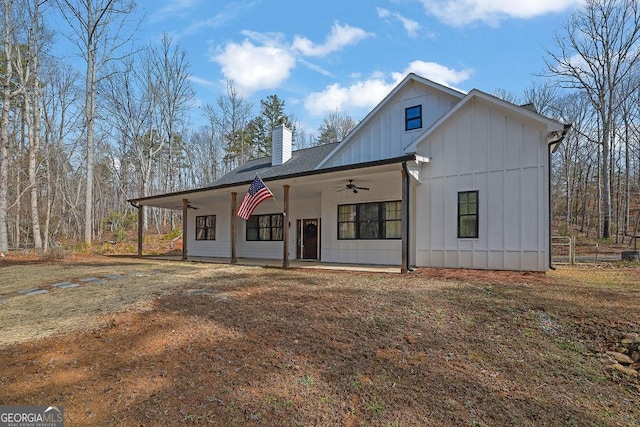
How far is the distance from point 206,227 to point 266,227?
13.3ft

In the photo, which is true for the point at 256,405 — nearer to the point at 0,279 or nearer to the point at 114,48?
the point at 0,279

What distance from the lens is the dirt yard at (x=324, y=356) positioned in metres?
2.57

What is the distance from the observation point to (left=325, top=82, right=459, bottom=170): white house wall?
36.8 feet

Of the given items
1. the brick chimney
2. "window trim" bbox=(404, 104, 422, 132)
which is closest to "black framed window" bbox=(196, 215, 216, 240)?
the brick chimney

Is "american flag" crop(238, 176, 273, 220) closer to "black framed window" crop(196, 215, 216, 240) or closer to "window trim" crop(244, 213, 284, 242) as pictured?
"window trim" crop(244, 213, 284, 242)

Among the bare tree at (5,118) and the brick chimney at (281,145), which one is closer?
the bare tree at (5,118)

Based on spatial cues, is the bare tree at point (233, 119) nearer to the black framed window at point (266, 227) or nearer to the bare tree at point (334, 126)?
the bare tree at point (334, 126)

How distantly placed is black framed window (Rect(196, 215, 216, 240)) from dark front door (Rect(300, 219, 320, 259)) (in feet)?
17.9

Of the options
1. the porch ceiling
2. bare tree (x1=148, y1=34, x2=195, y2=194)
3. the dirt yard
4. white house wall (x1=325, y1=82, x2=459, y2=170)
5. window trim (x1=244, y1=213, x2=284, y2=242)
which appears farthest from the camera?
bare tree (x1=148, y1=34, x2=195, y2=194)

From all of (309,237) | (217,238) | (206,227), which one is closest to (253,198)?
(309,237)

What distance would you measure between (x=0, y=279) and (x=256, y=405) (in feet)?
29.0

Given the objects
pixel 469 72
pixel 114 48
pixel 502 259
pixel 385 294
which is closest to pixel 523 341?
pixel 385 294

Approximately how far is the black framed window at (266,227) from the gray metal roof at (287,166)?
5.94ft

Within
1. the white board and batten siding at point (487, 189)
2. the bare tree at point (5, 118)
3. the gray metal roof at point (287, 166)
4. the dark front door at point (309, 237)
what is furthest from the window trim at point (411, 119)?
the bare tree at point (5, 118)
